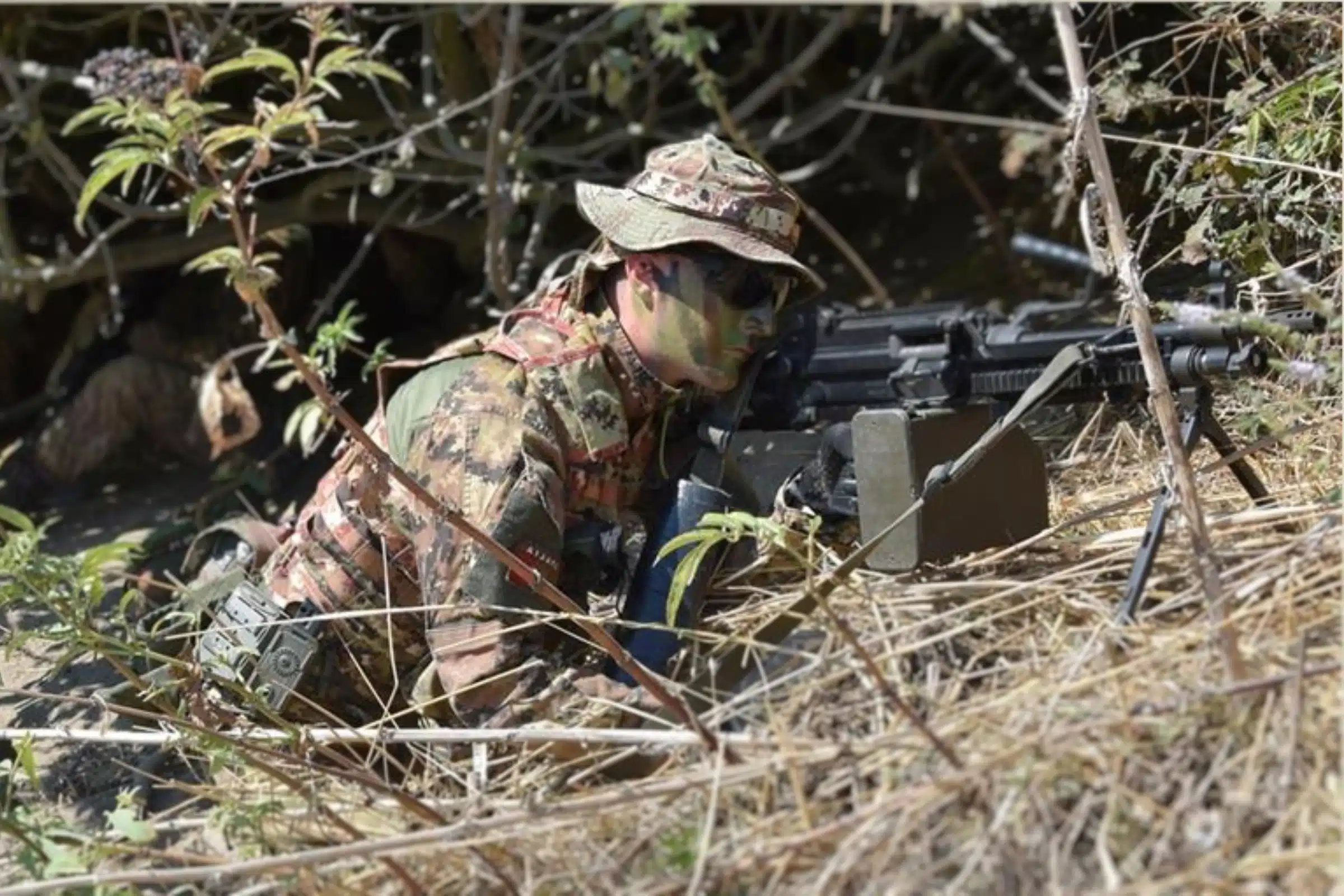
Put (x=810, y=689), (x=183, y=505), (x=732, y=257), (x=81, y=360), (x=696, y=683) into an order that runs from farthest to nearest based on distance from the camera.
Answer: (x=81, y=360), (x=183, y=505), (x=732, y=257), (x=696, y=683), (x=810, y=689)

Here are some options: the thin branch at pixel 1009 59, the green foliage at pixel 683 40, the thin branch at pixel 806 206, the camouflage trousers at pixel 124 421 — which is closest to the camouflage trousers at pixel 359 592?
the thin branch at pixel 806 206

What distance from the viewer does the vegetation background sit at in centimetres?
263

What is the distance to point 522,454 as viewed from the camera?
3.75m

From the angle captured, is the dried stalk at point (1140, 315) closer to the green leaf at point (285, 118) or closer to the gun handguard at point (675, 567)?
the gun handguard at point (675, 567)

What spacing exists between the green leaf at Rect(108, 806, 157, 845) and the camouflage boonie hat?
1608 millimetres

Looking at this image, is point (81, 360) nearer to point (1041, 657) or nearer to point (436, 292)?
point (436, 292)

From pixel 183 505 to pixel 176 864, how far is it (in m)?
3.63

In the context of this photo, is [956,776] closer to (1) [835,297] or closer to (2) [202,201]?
(2) [202,201]

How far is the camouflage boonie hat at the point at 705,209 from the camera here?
12.8ft

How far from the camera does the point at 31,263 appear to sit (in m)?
6.63

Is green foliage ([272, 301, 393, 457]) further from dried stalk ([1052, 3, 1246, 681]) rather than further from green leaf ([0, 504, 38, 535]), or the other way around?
dried stalk ([1052, 3, 1246, 681])

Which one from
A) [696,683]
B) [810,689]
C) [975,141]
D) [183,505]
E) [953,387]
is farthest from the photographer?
[975,141]

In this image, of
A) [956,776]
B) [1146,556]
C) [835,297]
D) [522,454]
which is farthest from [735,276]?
[835,297]

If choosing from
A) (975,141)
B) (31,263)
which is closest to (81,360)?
(31,263)
